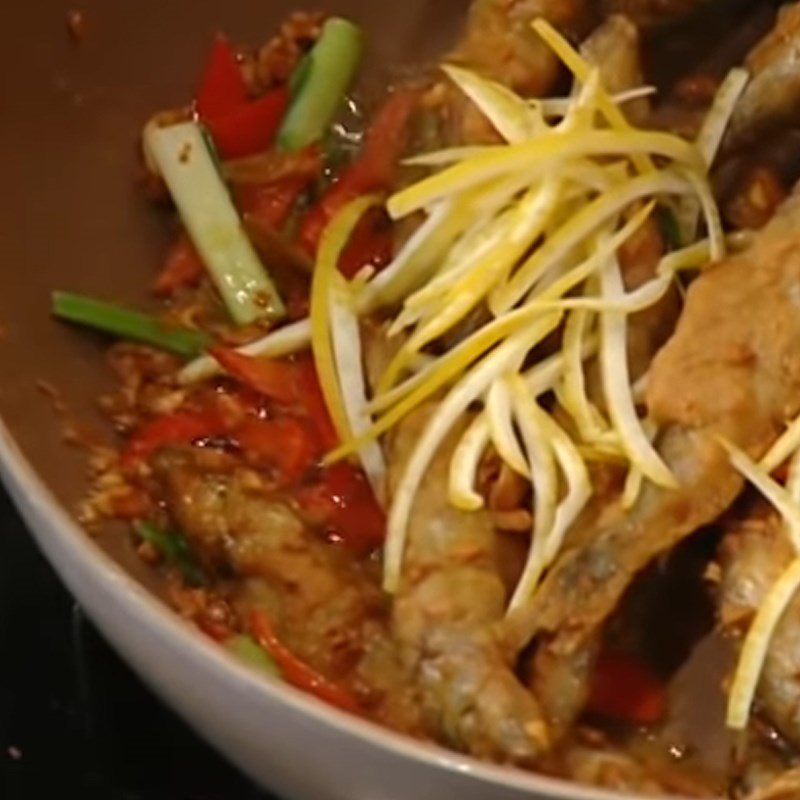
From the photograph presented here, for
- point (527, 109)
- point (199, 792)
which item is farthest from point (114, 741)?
point (527, 109)

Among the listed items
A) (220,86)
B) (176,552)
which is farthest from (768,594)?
(220,86)

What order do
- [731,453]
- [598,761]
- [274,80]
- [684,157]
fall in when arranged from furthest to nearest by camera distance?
[274,80]
[684,157]
[731,453]
[598,761]

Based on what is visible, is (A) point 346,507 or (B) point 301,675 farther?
(A) point 346,507

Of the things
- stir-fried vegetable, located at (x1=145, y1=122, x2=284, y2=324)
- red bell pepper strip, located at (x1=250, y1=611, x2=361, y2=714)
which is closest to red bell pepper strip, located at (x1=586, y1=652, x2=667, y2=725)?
red bell pepper strip, located at (x1=250, y1=611, x2=361, y2=714)

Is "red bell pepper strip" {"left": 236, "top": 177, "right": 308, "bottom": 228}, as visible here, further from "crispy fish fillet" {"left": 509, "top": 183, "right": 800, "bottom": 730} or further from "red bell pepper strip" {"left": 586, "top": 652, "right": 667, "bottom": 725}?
"red bell pepper strip" {"left": 586, "top": 652, "right": 667, "bottom": 725}

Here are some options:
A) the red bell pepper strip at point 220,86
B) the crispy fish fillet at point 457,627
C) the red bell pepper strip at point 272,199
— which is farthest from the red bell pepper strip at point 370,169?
the crispy fish fillet at point 457,627

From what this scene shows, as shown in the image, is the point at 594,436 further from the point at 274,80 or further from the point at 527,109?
the point at 274,80

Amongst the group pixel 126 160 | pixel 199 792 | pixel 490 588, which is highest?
pixel 126 160

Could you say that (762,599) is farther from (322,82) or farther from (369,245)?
(322,82)
